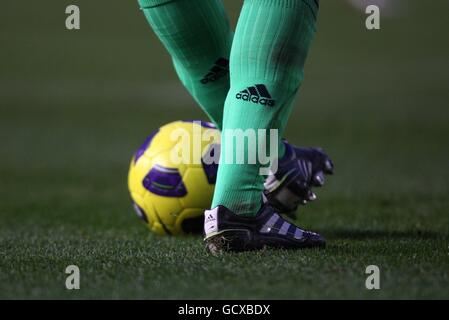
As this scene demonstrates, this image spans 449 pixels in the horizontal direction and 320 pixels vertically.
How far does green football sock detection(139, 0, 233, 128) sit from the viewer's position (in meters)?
2.88

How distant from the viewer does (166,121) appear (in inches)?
328

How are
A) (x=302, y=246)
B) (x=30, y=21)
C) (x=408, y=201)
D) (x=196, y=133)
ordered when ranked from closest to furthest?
(x=302, y=246)
(x=196, y=133)
(x=408, y=201)
(x=30, y=21)

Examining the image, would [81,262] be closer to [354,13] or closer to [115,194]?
[115,194]

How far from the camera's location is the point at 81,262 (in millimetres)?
2455

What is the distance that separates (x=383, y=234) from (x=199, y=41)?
40.6 inches

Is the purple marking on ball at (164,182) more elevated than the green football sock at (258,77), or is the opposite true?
the green football sock at (258,77)

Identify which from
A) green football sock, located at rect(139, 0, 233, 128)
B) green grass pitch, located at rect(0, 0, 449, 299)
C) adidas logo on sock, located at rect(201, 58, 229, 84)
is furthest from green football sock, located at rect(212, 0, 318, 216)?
adidas logo on sock, located at rect(201, 58, 229, 84)

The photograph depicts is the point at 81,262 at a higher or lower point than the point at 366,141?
higher

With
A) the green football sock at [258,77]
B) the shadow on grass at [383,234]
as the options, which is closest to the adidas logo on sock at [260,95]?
the green football sock at [258,77]

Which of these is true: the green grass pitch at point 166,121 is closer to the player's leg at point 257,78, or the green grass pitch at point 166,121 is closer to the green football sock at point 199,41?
the player's leg at point 257,78

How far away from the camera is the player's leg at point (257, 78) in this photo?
2.51 m

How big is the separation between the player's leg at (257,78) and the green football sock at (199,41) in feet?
1.30

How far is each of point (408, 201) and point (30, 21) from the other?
11971 millimetres

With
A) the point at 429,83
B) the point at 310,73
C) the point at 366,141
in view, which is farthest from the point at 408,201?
the point at 310,73
